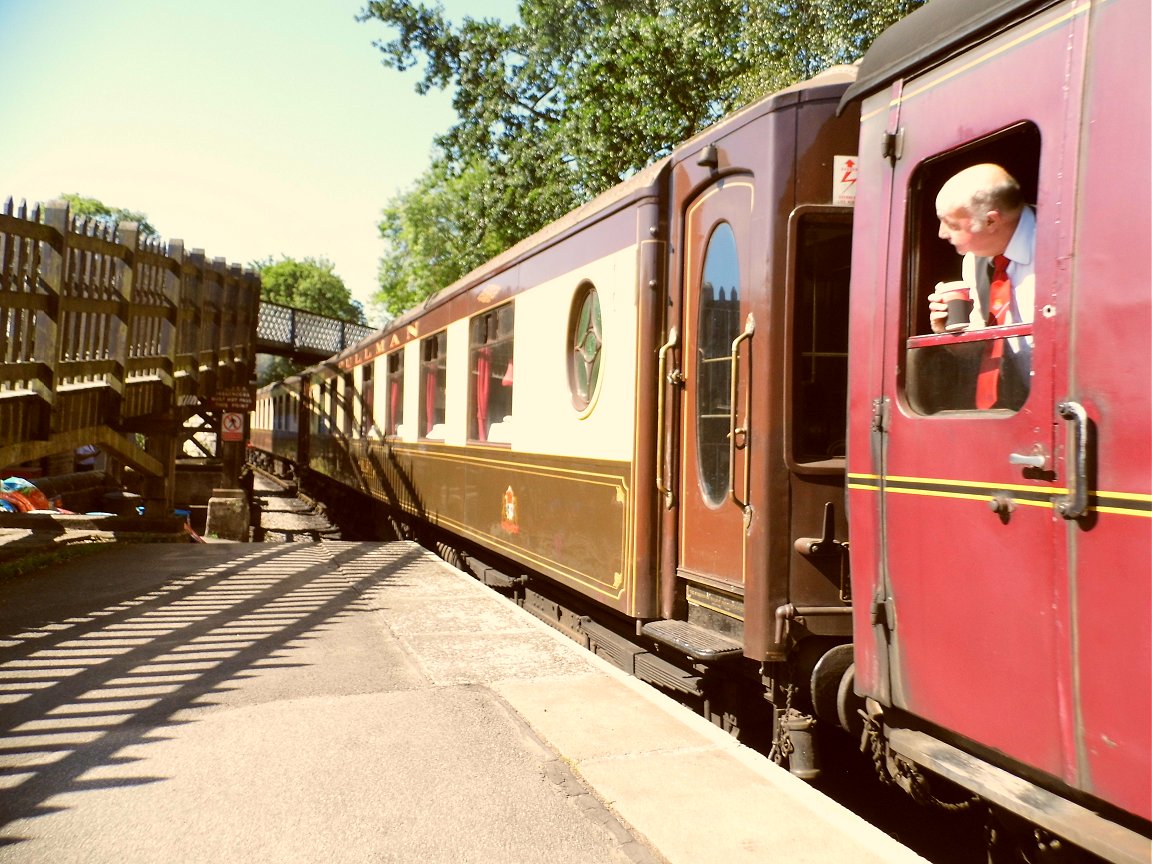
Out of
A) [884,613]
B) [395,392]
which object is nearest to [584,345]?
[884,613]

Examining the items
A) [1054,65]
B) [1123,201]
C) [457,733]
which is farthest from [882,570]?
[457,733]

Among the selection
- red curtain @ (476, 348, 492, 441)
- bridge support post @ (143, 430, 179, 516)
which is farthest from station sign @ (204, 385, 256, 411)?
red curtain @ (476, 348, 492, 441)

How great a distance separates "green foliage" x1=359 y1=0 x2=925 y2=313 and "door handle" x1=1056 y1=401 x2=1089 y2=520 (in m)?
14.1

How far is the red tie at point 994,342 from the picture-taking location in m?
2.78

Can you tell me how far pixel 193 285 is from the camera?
1319cm

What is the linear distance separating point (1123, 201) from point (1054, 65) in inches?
19.9

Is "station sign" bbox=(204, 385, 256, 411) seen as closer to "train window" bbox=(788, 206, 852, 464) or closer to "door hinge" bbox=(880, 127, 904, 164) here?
"train window" bbox=(788, 206, 852, 464)

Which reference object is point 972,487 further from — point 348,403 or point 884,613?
point 348,403

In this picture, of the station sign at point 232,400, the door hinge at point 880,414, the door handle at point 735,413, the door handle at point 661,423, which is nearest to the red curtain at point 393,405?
the station sign at point 232,400

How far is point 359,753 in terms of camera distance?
3.88m

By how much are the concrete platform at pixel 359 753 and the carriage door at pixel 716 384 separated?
0.83 m

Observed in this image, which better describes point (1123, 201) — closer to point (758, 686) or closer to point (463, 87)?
point (758, 686)

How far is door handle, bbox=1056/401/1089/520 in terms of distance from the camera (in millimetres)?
2367

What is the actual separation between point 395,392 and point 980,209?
9.90m
